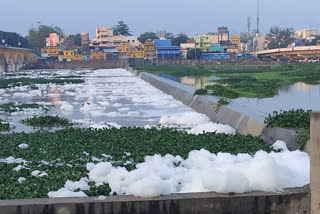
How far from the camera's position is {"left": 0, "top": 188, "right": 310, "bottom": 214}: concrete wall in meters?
5.42

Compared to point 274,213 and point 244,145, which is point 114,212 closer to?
point 274,213

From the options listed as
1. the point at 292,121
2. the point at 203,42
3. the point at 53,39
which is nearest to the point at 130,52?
the point at 203,42

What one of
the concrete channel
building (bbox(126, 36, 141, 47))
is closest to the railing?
the concrete channel

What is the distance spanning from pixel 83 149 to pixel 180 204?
13.8ft

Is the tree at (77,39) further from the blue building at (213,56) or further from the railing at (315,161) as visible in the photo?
the railing at (315,161)

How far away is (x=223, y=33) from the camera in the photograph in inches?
6476

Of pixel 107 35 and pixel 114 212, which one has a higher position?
pixel 107 35

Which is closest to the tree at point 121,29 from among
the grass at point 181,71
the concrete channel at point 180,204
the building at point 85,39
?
the building at point 85,39

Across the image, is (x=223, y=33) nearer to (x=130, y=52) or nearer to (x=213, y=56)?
(x=213, y=56)

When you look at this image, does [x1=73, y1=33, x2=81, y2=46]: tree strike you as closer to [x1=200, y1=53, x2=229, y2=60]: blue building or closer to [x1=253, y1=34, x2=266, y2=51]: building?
[x1=200, y1=53, x2=229, y2=60]: blue building

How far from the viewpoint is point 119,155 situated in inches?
345

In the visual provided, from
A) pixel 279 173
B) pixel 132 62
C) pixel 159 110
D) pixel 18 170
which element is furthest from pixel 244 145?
pixel 132 62

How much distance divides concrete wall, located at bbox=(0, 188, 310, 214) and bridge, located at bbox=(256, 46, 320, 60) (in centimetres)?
9088

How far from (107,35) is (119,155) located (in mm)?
122071
